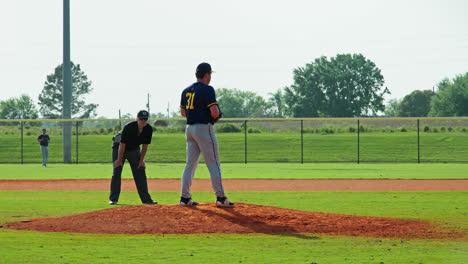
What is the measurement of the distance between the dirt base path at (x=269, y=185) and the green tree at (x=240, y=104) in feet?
399

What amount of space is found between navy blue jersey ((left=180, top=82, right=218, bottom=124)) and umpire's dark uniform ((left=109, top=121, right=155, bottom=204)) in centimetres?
214

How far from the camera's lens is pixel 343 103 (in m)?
101

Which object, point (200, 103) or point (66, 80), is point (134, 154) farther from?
point (66, 80)

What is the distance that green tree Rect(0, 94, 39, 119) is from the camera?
106331 mm

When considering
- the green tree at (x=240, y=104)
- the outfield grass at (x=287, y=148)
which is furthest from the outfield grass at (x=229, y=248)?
the green tree at (x=240, y=104)

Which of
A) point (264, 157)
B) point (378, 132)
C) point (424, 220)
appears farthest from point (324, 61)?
point (424, 220)

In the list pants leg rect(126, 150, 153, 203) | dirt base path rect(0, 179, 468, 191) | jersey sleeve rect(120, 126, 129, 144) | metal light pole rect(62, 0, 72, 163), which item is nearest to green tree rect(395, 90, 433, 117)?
metal light pole rect(62, 0, 72, 163)

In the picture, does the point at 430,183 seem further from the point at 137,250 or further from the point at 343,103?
the point at 343,103

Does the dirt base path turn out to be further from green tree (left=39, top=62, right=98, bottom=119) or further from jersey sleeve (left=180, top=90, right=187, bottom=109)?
green tree (left=39, top=62, right=98, bottom=119)

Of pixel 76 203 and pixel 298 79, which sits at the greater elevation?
pixel 298 79

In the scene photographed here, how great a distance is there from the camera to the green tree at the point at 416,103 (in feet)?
382

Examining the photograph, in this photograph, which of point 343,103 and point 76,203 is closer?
point 76,203

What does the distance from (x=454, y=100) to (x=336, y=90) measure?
19.2 m

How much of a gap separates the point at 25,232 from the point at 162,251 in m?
Answer: 2.46
